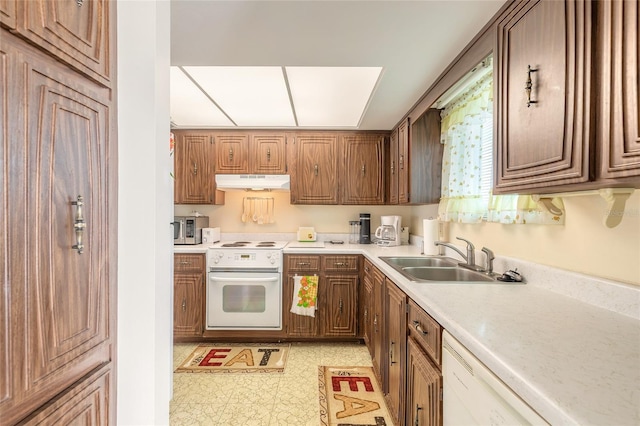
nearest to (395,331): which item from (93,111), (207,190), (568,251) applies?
(568,251)

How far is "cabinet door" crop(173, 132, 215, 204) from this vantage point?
11.0 feet

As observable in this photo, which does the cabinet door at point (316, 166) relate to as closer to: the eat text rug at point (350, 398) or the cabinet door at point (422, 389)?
the eat text rug at point (350, 398)

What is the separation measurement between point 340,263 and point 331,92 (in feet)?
5.23

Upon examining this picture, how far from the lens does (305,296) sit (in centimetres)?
294

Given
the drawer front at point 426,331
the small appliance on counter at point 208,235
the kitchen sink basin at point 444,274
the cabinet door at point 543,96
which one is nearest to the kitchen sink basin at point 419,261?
the kitchen sink basin at point 444,274

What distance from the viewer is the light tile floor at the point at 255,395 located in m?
1.90

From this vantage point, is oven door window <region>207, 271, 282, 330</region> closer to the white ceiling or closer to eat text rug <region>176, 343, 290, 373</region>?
eat text rug <region>176, 343, 290, 373</region>

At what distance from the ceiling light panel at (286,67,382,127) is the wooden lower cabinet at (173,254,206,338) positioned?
185 cm

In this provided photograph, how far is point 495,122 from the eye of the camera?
4.40 feet

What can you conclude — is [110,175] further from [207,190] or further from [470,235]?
[207,190]

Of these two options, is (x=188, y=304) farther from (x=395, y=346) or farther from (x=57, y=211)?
(x=57, y=211)

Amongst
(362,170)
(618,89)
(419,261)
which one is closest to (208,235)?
(362,170)

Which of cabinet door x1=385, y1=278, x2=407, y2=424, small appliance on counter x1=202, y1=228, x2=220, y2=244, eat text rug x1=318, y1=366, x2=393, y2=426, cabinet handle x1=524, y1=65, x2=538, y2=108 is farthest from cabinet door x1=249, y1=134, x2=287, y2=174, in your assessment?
cabinet handle x1=524, y1=65, x2=538, y2=108

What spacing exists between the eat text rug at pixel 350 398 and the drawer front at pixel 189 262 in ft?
4.97
